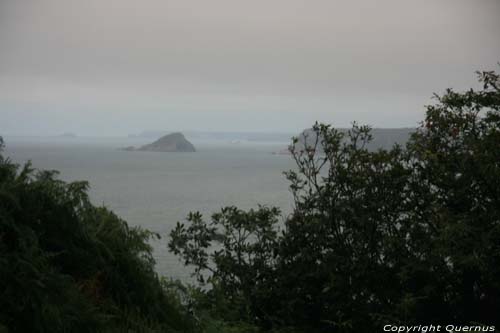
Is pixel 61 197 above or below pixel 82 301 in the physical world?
above

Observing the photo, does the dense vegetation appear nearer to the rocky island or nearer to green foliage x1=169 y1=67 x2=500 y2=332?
green foliage x1=169 y1=67 x2=500 y2=332

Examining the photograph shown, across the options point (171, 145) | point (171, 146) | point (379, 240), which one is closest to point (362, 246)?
point (379, 240)

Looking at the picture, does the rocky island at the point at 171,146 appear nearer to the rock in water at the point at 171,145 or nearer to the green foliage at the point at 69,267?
the rock in water at the point at 171,145

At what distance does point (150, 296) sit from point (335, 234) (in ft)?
11.9

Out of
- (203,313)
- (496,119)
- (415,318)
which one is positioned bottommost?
(415,318)

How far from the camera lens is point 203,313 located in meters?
5.12

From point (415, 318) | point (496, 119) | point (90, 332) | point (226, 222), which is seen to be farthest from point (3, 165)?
point (496, 119)

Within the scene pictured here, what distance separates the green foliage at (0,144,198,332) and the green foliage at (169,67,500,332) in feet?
6.15

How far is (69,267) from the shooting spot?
4223mm

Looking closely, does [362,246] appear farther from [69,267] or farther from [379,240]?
[69,267]

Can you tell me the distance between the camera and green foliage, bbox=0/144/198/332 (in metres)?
3.51

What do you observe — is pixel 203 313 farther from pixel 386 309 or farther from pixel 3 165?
pixel 386 309

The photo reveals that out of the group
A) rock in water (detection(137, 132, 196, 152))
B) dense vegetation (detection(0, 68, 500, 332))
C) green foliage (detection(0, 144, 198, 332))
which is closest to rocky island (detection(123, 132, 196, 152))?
rock in water (detection(137, 132, 196, 152))

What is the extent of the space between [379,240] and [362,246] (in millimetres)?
233
